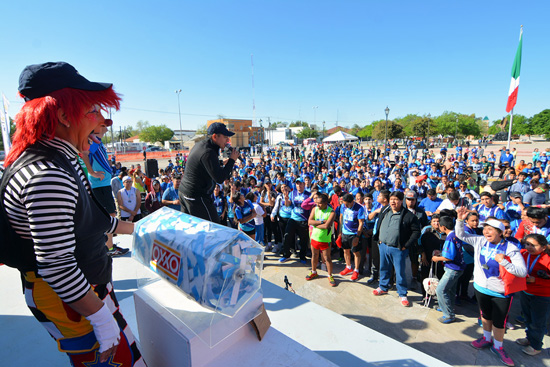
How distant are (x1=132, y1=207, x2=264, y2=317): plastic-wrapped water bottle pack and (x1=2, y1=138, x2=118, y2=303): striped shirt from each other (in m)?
0.45

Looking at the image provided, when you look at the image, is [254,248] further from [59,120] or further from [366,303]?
[366,303]

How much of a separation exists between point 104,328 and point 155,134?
283 feet

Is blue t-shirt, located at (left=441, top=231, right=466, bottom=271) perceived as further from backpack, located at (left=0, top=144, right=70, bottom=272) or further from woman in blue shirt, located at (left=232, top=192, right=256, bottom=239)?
backpack, located at (left=0, top=144, right=70, bottom=272)

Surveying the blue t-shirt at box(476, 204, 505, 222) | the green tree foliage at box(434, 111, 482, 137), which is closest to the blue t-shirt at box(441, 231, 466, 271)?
the blue t-shirt at box(476, 204, 505, 222)

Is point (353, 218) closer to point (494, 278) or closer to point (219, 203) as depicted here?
point (494, 278)

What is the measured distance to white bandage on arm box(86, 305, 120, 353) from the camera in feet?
3.87

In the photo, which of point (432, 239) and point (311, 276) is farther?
point (311, 276)

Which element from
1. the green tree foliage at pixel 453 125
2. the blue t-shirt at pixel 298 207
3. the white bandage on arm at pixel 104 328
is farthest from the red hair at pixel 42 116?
the green tree foliage at pixel 453 125

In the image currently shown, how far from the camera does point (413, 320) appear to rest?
4.11 meters

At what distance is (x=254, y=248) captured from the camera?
5.16 feet

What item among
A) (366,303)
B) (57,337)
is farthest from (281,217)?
(57,337)

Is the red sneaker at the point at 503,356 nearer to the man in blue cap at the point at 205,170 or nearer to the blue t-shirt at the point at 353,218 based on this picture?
the blue t-shirt at the point at 353,218

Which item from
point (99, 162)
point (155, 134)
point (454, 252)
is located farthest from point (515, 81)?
point (155, 134)

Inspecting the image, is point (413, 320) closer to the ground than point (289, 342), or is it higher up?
closer to the ground
